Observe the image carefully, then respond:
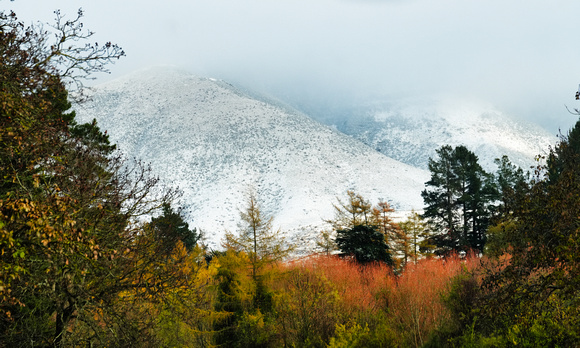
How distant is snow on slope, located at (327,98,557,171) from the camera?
142 meters

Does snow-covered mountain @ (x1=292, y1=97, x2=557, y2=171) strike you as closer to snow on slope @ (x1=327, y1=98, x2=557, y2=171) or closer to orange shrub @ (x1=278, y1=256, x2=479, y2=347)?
snow on slope @ (x1=327, y1=98, x2=557, y2=171)

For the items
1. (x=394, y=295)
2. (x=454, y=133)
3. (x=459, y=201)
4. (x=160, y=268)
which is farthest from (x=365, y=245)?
(x=454, y=133)

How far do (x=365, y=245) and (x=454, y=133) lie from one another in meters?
146

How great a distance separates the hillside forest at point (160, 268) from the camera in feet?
25.8

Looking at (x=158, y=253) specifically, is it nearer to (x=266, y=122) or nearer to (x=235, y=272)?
(x=235, y=272)

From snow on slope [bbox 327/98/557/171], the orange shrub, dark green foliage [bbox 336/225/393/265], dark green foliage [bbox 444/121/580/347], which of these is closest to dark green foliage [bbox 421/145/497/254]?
the orange shrub

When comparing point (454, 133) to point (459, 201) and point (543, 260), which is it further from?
point (543, 260)

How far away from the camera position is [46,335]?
11516 mm

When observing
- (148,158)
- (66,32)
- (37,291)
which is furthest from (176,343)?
(148,158)

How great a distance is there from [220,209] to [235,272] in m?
50.4

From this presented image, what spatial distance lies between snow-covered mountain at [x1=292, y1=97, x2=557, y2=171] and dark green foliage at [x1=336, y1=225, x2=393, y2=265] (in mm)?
107119

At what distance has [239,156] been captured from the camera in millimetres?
95438

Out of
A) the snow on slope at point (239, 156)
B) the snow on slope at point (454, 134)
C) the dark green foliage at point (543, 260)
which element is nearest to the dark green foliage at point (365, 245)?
the dark green foliage at point (543, 260)

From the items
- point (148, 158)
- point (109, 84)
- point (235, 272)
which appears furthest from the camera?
point (109, 84)
